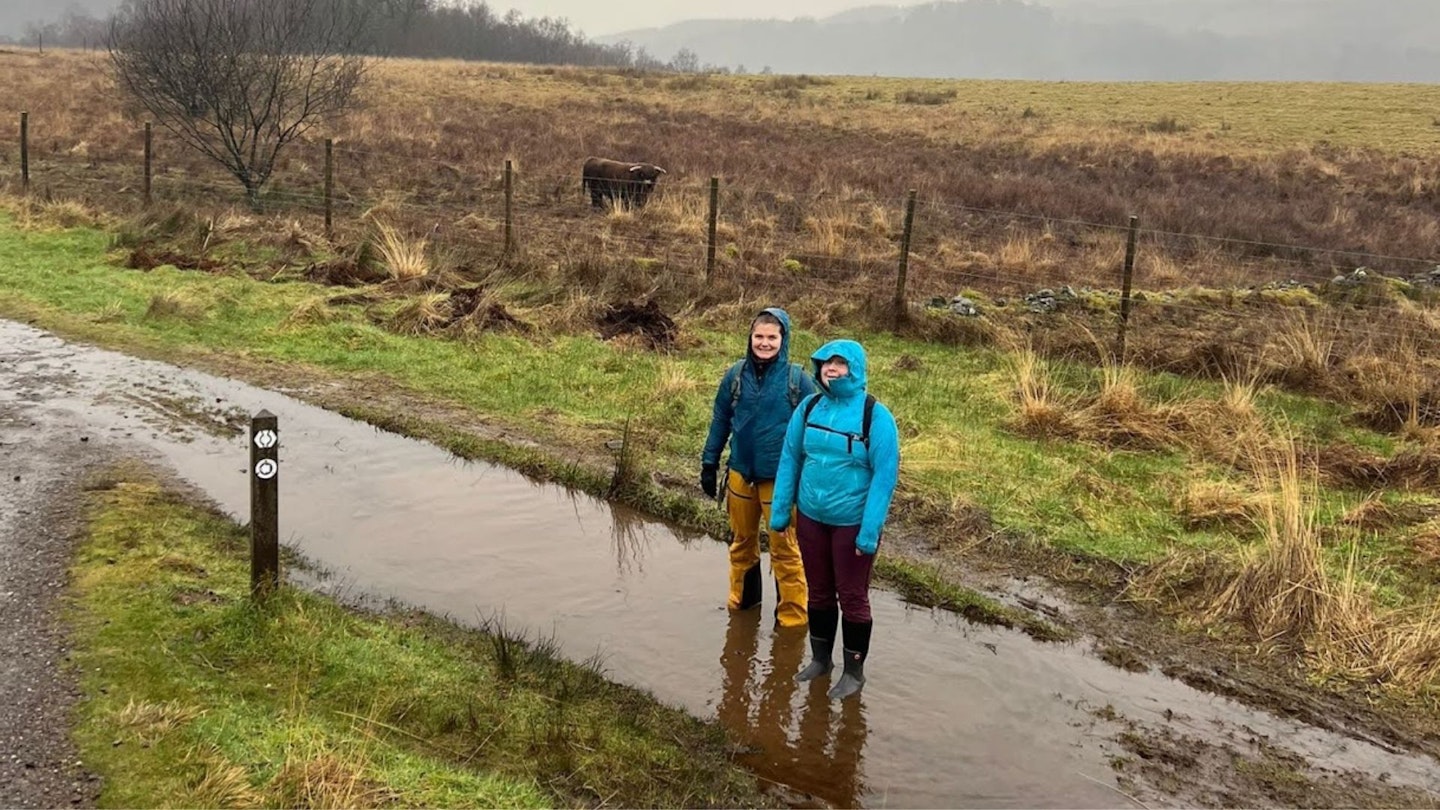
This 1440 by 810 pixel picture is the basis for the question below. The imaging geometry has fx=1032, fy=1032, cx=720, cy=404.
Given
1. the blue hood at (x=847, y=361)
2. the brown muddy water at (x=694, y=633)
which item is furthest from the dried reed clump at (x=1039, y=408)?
the blue hood at (x=847, y=361)

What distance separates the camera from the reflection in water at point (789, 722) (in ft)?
13.6

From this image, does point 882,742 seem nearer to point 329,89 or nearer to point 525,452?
point 525,452

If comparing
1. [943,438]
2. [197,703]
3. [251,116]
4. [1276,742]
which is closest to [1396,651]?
[1276,742]

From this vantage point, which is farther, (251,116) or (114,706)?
(251,116)

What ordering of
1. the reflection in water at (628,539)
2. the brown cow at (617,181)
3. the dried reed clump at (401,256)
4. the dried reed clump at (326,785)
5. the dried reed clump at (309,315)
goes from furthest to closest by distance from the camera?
the brown cow at (617,181) → the dried reed clump at (401,256) → the dried reed clump at (309,315) → the reflection in water at (628,539) → the dried reed clump at (326,785)

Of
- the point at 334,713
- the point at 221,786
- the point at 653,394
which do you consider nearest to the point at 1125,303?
the point at 653,394

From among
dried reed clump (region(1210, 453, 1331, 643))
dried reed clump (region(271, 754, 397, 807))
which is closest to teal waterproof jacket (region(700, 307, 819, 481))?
dried reed clump (region(271, 754, 397, 807))

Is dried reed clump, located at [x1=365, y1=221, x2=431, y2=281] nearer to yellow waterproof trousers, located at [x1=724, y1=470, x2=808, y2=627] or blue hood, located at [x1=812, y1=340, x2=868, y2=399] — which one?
yellow waterproof trousers, located at [x1=724, y1=470, x2=808, y2=627]

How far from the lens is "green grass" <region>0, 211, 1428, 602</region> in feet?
22.8

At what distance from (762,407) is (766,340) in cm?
35

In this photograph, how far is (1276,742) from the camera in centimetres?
447

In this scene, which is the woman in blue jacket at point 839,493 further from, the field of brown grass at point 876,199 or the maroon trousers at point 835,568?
the field of brown grass at point 876,199

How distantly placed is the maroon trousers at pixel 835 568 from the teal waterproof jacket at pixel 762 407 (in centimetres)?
48

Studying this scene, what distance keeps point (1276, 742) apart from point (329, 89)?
63.0 feet
